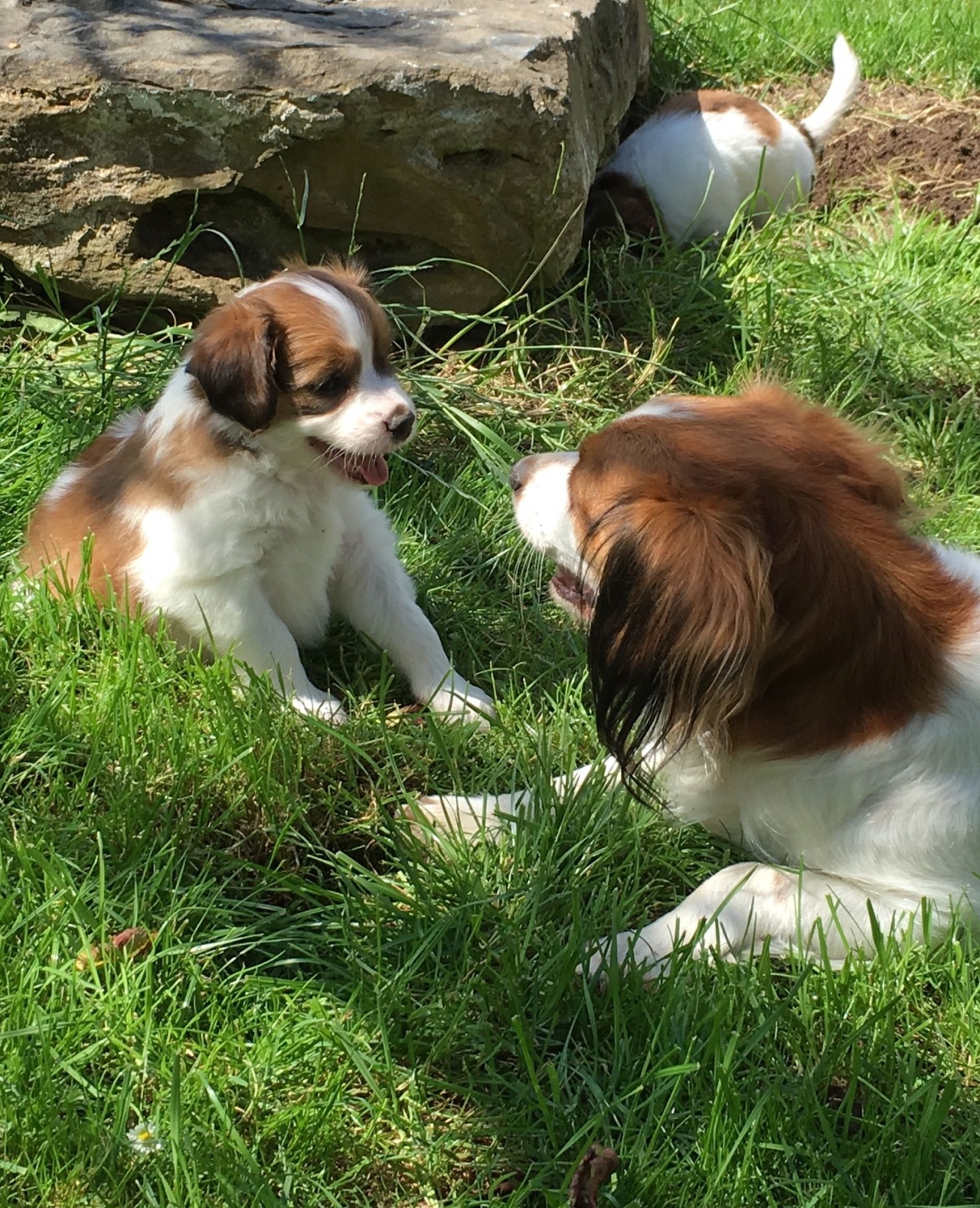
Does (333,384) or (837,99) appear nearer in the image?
(333,384)

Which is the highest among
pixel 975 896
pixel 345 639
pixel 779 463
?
pixel 779 463

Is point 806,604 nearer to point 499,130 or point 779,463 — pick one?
point 779,463

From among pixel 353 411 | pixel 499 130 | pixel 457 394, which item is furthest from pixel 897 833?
pixel 499 130

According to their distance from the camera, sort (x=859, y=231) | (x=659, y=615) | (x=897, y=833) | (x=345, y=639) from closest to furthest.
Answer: (x=659, y=615), (x=897, y=833), (x=345, y=639), (x=859, y=231)

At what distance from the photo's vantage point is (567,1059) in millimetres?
2113

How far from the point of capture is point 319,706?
2900 mm

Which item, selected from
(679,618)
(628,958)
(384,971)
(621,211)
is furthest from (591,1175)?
(621,211)

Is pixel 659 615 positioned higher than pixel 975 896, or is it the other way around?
pixel 659 615

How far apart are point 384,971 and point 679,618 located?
0.88m

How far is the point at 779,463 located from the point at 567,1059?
A: 1108 millimetres

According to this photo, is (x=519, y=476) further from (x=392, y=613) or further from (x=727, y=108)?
(x=727, y=108)

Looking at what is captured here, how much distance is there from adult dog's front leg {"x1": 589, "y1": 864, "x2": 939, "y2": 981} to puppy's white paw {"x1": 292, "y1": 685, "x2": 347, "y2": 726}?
0.88 m

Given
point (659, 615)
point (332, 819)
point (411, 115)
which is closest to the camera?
point (659, 615)

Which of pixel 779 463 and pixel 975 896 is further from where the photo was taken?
pixel 975 896
